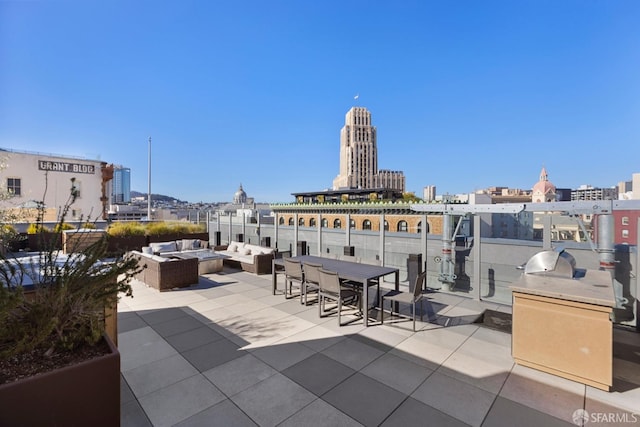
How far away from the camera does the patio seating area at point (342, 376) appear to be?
8.75ft

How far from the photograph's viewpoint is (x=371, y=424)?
2.54m

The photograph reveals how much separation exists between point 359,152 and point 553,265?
112m

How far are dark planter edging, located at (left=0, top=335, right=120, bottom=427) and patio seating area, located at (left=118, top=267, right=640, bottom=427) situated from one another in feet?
Result: 2.46

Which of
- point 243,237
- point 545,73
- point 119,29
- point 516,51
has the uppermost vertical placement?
point 516,51

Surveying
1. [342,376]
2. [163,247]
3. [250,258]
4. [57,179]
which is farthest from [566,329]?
[57,179]

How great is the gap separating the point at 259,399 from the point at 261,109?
22.2 metres

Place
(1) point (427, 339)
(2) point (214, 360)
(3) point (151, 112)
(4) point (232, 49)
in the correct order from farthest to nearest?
(3) point (151, 112) < (4) point (232, 49) < (1) point (427, 339) < (2) point (214, 360)

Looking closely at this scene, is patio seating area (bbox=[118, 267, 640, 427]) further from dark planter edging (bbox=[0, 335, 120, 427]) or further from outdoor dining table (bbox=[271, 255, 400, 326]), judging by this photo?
dark planter edging (bbox=[0, 335, 120, 427])

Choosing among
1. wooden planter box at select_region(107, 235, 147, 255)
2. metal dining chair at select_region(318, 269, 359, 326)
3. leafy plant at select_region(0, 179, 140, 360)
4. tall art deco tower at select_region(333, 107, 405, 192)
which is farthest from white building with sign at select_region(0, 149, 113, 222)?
tall art deco tower at select_region(333, 107, 405, 192)

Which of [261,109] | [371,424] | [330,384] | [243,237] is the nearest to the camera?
[371,424]

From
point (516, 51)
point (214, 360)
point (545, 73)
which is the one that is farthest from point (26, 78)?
point (545, 73)

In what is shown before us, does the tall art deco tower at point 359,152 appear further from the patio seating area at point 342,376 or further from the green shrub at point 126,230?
the patio seating area at point 342,376

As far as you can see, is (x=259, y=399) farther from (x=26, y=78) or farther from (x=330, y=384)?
(x=26, y=78)

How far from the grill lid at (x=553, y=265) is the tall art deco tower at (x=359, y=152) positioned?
105235mm
